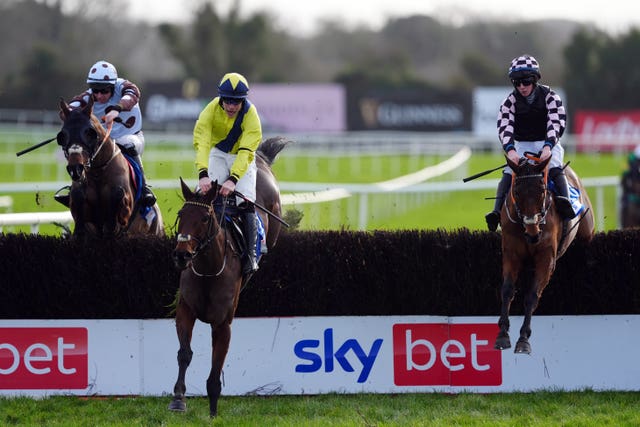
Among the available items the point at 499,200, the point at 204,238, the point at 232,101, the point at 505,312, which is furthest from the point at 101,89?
the point at 505,312

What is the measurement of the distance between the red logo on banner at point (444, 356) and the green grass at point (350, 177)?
4153mm

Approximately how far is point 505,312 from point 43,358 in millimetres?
3221

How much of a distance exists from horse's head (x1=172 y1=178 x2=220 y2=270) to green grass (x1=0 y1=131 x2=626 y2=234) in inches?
210

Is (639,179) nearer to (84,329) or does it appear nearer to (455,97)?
(84,329)

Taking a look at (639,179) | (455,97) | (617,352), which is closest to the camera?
(617,352)

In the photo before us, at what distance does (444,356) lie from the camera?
772 cm

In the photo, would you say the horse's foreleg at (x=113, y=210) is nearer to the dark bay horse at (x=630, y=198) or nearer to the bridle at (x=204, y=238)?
the bridle at (x=204, y=238)

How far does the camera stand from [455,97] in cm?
3816

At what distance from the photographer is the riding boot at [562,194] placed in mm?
7699

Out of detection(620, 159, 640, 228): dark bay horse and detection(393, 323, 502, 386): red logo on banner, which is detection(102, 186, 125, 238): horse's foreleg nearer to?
detection(393, 323, 502, 386): red logo on banner

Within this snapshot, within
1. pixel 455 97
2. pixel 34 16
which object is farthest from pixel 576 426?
pixel 34 16

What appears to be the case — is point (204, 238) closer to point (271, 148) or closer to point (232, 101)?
point (232, 101)

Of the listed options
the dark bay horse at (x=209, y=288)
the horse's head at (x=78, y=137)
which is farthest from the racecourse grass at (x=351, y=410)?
the horse's head at (x=78, y=137)

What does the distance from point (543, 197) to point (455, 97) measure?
3133 cm
